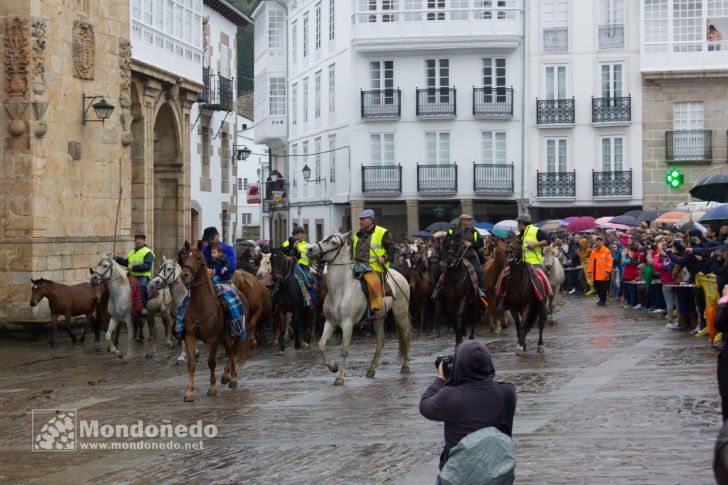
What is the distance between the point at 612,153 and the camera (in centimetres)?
4631

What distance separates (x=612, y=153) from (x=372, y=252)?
32540 mm

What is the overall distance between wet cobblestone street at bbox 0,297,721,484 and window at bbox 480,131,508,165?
2739cm

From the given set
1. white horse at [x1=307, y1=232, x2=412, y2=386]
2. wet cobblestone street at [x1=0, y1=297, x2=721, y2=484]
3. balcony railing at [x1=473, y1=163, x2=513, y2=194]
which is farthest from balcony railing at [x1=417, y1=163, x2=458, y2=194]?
white horse at [x1=307, y1=232, x2=412, y2=386]

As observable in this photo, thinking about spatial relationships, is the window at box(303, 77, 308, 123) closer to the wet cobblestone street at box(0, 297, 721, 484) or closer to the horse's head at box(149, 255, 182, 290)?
the wet cobblestone street at box(0, 297, 721, 484)

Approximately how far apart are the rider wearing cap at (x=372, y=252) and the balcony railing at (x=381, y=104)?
105 feet

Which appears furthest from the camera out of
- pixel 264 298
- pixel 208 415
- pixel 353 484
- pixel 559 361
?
pixel 264 298

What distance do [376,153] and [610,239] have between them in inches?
691

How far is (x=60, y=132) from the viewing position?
2300 cm

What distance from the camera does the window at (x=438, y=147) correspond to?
47.1 metres

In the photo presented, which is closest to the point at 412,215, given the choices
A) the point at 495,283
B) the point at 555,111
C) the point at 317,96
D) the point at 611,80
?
the point at 555,111

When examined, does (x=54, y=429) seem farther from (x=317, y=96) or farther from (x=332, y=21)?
(x=317, y=96)

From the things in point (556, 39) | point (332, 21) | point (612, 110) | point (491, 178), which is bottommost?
point (491, 178)

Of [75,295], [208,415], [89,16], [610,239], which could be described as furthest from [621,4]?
[208,415]

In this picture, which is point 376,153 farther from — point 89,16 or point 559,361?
point 559,361
